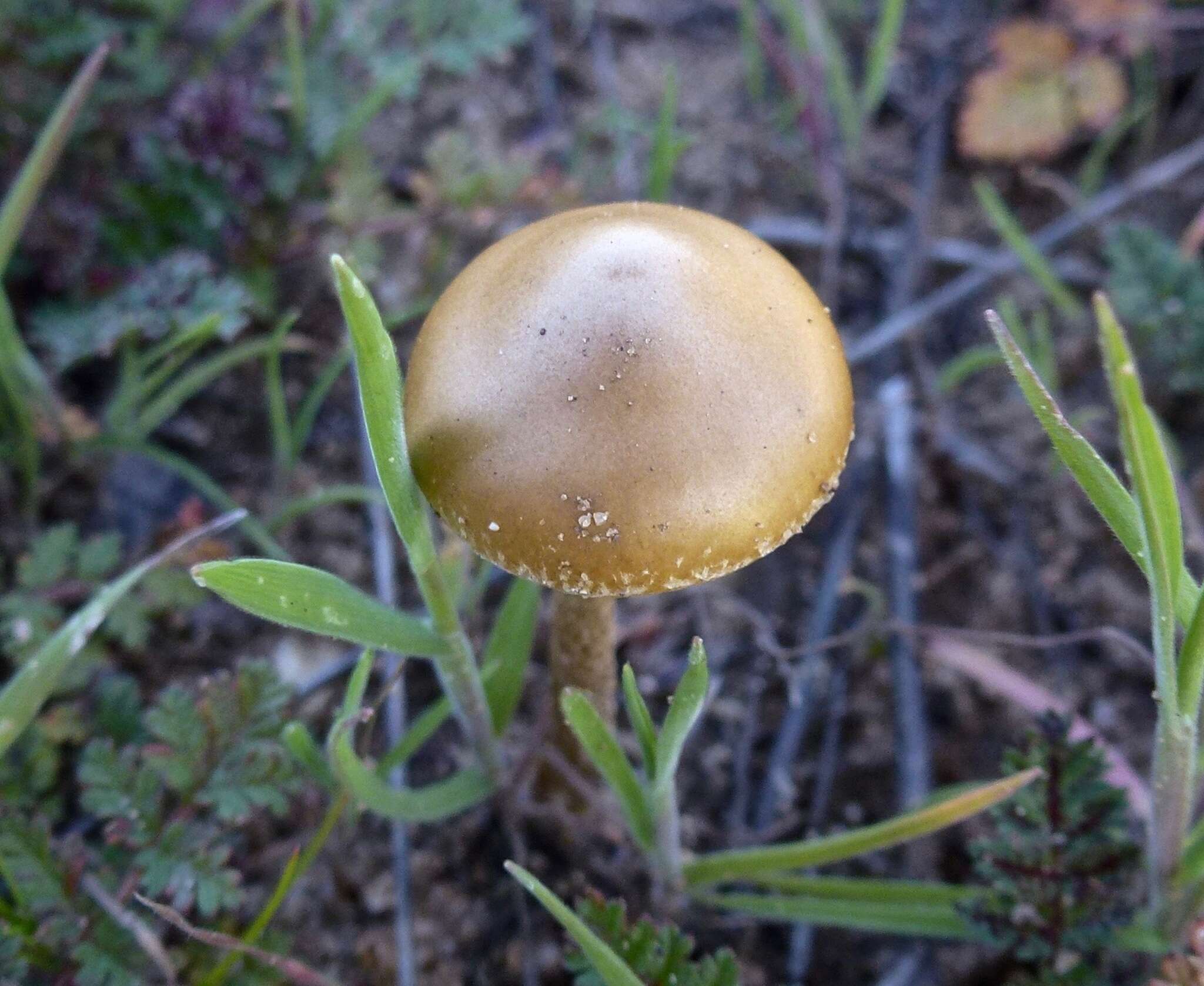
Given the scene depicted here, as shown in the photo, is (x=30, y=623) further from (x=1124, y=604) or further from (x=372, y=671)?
(x=1124, y=604)

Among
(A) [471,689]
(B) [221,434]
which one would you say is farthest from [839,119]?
(A) [471,689]

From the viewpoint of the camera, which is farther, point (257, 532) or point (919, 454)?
point (919, 454)

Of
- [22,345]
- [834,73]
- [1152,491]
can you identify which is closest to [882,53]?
[834,73]

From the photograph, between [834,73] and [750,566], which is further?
[834,73]

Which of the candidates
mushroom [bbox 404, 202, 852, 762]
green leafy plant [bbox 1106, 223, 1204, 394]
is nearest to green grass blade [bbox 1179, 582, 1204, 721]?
mushroom [bbox 404, 202, 852, 762]

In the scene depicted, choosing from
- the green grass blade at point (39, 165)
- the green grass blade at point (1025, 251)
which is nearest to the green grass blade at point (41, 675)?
the green grass blade at point (39, 165)

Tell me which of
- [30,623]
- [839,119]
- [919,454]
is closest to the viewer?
[30,623]

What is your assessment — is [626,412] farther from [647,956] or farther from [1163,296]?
[1163,296]
